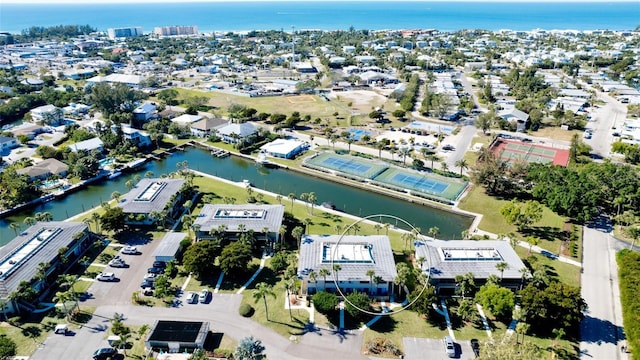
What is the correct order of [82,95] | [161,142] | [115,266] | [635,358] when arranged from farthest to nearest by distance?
1. [82,95]
2. [161,142]
3. [115,266]
4. [635,358]

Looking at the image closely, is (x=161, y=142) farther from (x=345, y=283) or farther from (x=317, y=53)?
(x=317, y=53)

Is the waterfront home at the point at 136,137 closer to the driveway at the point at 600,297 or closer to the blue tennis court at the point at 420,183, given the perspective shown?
the blue tennis court at the point at 420,183

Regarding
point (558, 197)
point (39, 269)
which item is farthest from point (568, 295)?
point (39, 269)

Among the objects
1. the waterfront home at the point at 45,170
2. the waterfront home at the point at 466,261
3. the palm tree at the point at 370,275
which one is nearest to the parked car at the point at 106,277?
the palm tree at the point at 370,275

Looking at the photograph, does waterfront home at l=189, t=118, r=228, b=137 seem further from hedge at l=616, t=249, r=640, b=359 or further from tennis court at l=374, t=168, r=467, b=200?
hedge at l=616, t=249, r=640, b=359

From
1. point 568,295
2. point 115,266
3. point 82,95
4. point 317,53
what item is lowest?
point 115,266

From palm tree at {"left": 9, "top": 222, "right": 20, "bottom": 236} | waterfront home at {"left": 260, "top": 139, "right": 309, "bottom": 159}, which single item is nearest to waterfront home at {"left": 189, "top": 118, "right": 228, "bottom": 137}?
waterfront home at {"left": 260, "top": 139, "right": 309, "bottom": 159}
